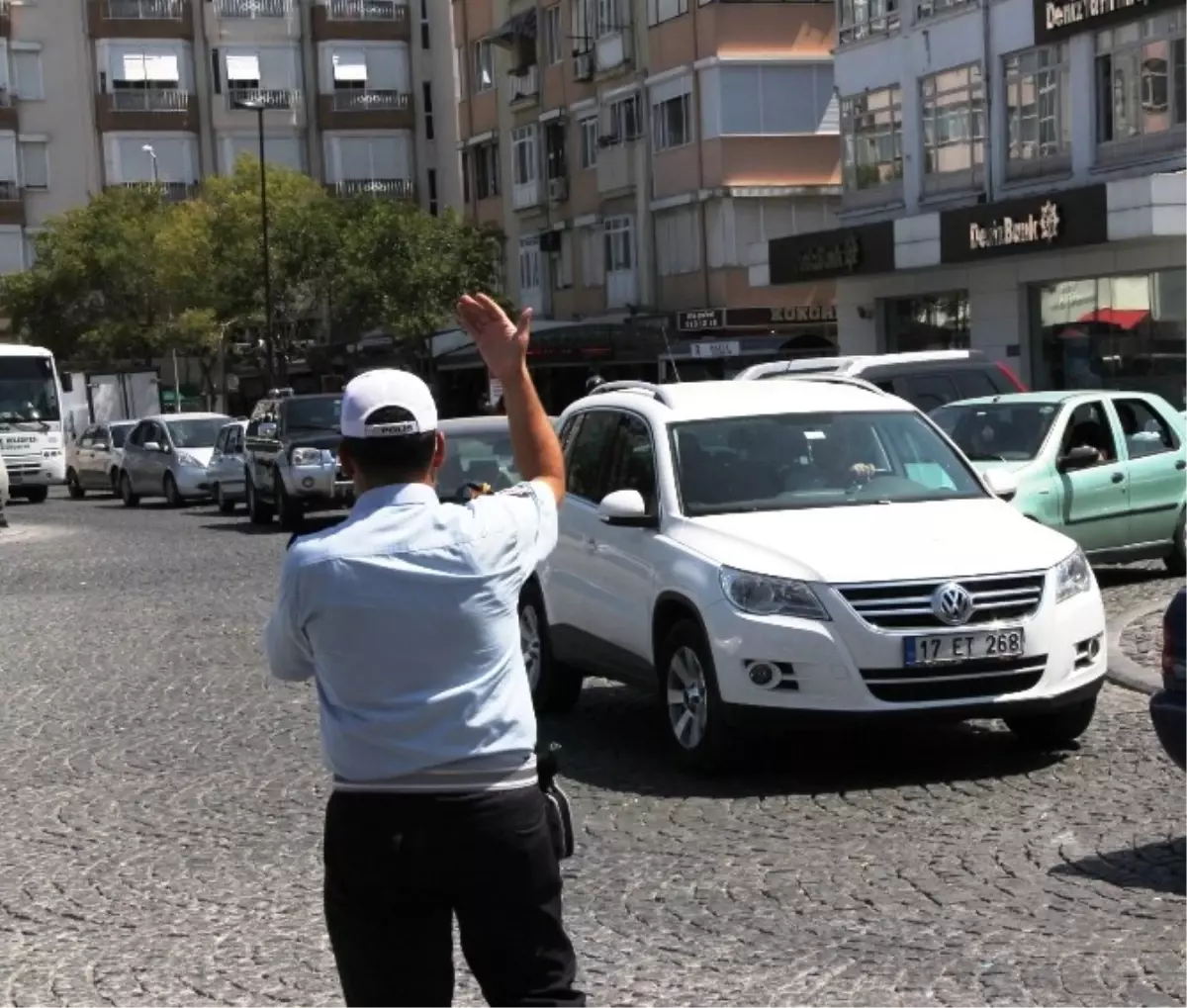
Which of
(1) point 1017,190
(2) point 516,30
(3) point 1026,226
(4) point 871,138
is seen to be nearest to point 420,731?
(3) point 1026,226

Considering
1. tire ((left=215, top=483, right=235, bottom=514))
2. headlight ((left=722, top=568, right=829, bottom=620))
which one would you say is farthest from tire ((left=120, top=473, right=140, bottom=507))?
headlight ((left=722, top=568, right=829, bottom=620))

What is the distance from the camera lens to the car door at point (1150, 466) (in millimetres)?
17641

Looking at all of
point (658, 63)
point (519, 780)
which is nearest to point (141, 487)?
point (658, 63)

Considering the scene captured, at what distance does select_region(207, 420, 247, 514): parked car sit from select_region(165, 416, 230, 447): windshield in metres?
2.95

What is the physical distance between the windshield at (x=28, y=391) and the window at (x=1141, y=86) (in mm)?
22100

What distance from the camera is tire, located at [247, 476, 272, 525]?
32688 mm

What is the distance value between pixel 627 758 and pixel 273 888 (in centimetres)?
299

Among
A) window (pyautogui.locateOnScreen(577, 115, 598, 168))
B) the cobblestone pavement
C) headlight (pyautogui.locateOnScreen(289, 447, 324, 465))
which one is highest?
window (pyautogui.locateOnScreen(577, 115, 598, 168))

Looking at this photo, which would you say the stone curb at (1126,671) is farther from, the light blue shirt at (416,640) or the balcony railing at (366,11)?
the balcony railing at (366,11)

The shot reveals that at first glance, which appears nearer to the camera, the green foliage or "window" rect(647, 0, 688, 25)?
"window" rect(647, 0, 688, 25)

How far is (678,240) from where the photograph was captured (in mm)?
50719

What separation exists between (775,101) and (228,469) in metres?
17.5

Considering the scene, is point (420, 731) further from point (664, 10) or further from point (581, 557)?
point (664, 10)

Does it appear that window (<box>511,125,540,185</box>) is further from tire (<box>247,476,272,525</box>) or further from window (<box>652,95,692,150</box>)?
tire (<box>247,476,272,525</box>)
